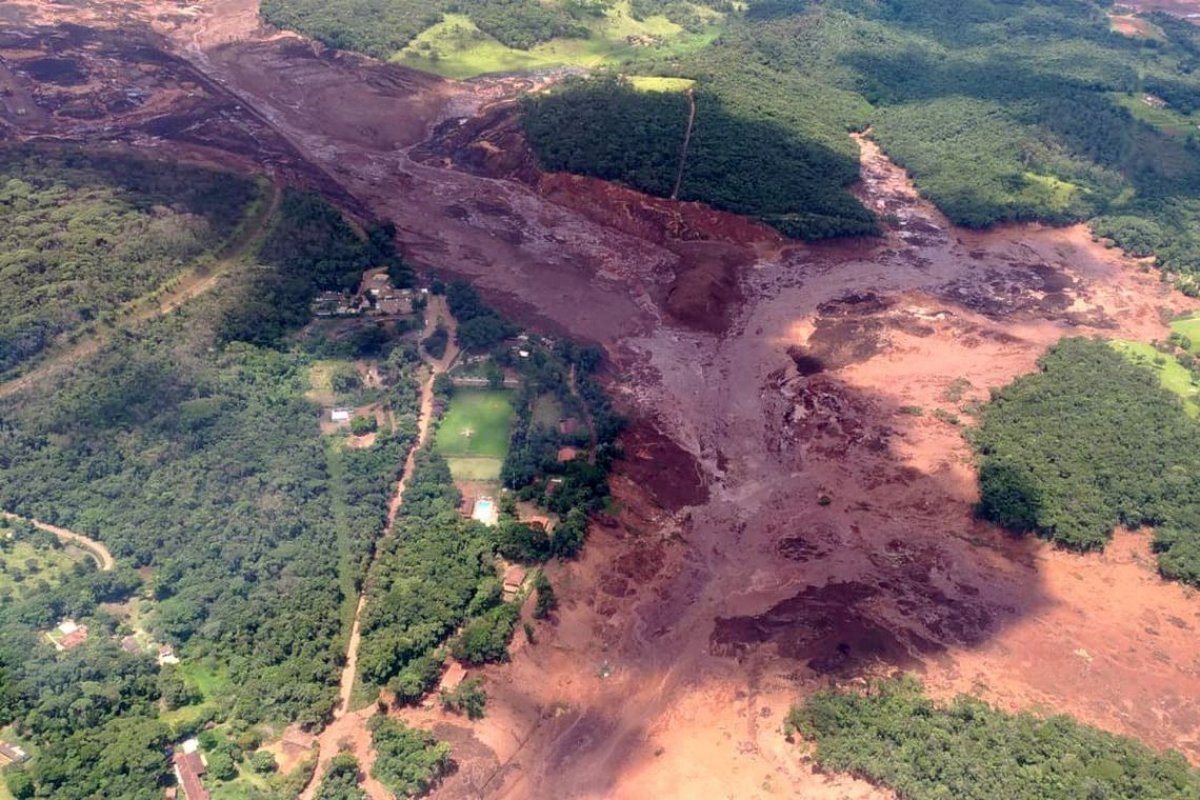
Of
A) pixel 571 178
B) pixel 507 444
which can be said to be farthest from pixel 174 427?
pixel 571 178

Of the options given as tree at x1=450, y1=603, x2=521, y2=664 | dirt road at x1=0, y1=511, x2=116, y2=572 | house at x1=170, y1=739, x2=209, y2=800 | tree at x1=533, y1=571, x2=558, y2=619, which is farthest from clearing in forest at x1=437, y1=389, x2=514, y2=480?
house at x1=170, y1=739, x2=209, y2=800

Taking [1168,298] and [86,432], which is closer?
[86,432]

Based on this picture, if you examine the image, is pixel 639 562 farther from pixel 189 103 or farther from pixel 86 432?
pixel 189 103

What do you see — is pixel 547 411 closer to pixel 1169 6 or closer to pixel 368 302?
pixel 368 302

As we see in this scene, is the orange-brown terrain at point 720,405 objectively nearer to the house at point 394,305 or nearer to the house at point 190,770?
the house at point 394,305

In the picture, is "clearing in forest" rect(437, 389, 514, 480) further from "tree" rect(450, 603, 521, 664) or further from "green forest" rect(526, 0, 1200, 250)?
"green forest" rect(526, 0, 1200, 250)

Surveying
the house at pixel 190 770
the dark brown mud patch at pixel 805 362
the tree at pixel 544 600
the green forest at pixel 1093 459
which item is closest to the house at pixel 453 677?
the tree at pixel 544 600
